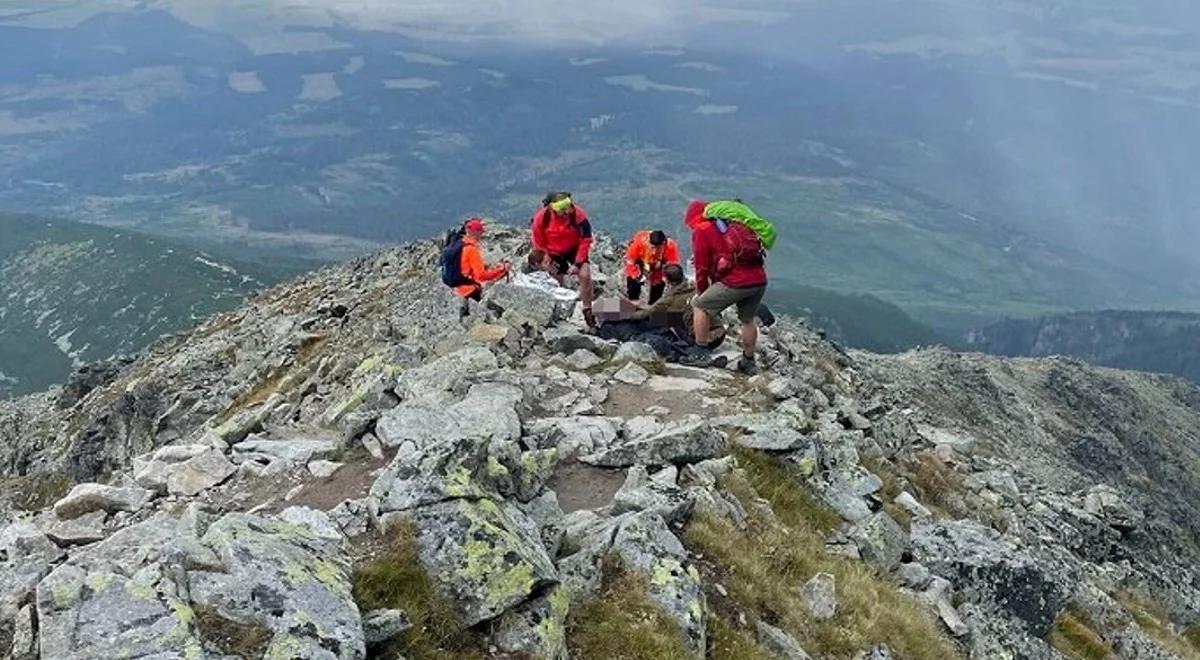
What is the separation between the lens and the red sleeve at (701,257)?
24.6 m

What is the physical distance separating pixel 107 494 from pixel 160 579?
6.68 m

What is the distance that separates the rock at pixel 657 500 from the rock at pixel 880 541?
409 centimetres

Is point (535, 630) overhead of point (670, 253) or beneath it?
overhead

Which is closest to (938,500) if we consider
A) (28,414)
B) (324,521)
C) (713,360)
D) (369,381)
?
(713,360)

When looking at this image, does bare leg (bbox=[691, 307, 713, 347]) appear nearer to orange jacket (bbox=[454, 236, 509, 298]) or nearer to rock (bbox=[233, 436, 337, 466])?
orange jacket (bbox=[454, 236, 509, 298])

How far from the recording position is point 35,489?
139 feet

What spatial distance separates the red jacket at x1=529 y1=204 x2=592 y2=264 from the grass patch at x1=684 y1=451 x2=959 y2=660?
46.4 ft

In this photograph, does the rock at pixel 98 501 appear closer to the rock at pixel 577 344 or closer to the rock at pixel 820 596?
the rock at pixel 820 596

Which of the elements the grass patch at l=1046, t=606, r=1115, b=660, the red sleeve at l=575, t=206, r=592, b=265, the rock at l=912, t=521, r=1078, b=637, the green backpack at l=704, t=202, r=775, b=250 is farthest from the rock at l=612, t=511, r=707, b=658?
the red sleeve at l=575, t=206, r=592, b=265

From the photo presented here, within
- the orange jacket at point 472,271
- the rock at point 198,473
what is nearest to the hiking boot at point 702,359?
the orange jacket at point 472,271

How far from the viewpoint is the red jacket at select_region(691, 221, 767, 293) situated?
966 inches

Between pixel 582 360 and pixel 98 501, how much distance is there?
12.3 m

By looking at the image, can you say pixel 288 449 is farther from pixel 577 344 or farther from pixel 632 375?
pixel 577 344

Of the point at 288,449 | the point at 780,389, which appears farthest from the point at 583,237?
the point at 288,449
